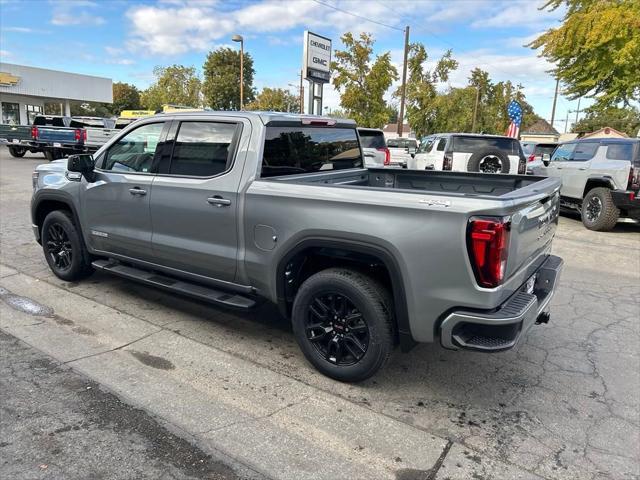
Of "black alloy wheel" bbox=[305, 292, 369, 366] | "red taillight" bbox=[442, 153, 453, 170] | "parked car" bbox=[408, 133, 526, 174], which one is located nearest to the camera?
"black alloy wheel" bbox=[305, 292, 369, 366]

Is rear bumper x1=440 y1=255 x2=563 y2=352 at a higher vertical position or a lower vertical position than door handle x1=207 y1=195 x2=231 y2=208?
lower

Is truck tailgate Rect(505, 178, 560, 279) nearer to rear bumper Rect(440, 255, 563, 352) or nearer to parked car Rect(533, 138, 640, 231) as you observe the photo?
rear bumper Rect(440, 255, 563, 352)

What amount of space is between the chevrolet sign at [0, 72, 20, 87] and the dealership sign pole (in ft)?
113

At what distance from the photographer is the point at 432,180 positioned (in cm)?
473

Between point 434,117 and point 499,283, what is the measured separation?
37.3m

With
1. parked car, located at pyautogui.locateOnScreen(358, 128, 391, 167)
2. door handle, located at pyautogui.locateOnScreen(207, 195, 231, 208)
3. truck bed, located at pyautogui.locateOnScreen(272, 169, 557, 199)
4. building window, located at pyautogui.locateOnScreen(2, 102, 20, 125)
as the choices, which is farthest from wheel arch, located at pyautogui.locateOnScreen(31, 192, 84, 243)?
building window, located at pyautogui.locateOnScreen(2, 102, 20, 125)

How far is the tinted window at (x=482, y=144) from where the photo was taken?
11.7 meters

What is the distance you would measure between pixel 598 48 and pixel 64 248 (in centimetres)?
1694

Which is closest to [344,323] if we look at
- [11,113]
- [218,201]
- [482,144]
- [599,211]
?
[218,201]

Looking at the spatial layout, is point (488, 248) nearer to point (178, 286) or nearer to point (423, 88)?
point (178, 286)

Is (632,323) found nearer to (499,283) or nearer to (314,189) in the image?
(499,283)

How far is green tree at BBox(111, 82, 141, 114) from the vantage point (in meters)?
80.1

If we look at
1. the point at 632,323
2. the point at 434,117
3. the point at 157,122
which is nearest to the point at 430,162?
the point at 632,323

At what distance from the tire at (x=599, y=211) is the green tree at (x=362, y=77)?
72.9ft
